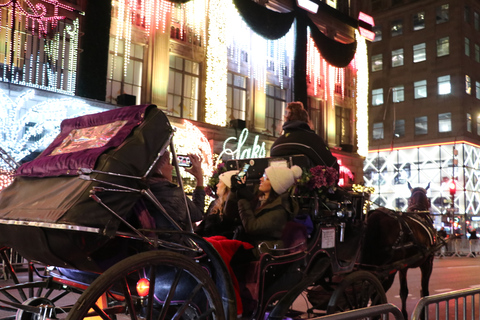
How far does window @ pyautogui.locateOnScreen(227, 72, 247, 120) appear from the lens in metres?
24.1

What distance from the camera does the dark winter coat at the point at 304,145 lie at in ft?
18.3

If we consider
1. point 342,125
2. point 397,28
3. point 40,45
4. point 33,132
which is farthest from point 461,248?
point 397,28

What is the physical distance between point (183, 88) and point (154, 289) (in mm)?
18954

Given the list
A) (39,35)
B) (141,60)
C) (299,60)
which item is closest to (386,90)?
(299,60)

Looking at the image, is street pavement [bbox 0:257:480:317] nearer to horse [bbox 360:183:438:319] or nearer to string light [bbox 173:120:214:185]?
horse [bbox 360:183:438:319]

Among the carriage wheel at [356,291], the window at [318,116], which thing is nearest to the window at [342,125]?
the window at [318,116]

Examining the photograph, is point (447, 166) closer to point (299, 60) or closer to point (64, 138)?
point (299, 60)

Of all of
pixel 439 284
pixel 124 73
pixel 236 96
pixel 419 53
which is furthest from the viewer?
pixel 419 53

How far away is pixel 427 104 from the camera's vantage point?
45.8m

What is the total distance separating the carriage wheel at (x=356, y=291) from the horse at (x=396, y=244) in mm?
1160

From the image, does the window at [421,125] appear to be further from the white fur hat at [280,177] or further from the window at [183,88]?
the white fur hat at [280,177]

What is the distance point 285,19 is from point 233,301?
2235 centimetres

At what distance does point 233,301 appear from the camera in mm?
3855

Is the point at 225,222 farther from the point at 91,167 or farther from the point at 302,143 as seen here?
the point at 91,167
